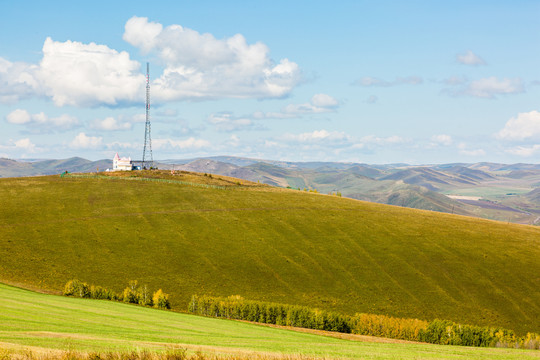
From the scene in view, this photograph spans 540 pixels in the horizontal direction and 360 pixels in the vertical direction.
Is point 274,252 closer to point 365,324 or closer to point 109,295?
point 109,295

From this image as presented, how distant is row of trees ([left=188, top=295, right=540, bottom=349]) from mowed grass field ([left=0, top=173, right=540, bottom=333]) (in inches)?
662

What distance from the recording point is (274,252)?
99.8 metres

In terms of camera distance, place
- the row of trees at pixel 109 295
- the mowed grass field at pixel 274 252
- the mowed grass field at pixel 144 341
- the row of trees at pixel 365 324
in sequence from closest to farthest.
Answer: the mowed grass field at pixel 144 341, the row of trees at pixel 365 324, the row of trees at pixel 109 295, the mowed grass field at pixel 274 252

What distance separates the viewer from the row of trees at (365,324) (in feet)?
184

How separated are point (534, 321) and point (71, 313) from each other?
72191mm

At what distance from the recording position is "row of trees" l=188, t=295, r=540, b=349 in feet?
184

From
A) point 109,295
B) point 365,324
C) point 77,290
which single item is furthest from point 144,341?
point 77,290

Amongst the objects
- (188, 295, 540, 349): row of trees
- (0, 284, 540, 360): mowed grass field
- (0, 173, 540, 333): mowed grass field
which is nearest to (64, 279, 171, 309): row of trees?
(188, 295, 540, 349): row of trees

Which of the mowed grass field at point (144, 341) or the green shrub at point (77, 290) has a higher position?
the mowed grass field at point (144, 341)

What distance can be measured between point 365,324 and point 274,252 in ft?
135

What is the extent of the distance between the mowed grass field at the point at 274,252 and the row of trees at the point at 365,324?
1681 centimetres

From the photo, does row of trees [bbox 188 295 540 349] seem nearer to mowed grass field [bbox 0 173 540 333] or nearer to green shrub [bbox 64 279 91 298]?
green shrub [bbox 64 279 91 298]

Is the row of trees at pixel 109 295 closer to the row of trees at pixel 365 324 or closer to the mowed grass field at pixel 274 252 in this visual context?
the row of trees at pixel 365 324

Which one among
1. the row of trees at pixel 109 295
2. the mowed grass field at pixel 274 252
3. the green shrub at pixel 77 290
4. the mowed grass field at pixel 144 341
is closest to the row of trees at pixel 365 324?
the row of trees at pixel 109 295
